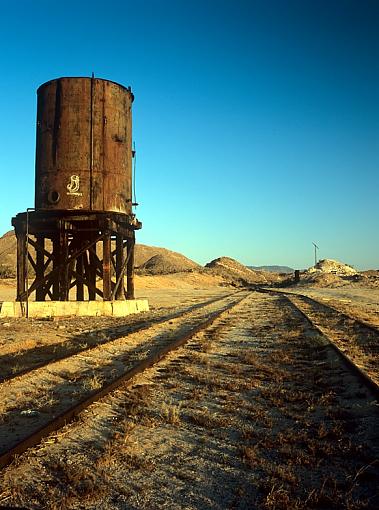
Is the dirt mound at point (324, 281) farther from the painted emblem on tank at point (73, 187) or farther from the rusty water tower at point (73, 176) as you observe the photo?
the painted emblem on tank at point (73, 187)

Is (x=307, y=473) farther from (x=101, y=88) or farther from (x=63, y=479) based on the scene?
(x=101, y=88)

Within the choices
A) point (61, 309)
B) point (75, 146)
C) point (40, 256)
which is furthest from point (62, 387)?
point (40, 256)

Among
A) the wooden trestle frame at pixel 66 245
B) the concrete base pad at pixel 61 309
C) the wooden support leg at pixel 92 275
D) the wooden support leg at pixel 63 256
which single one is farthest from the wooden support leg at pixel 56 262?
the concrete base pad at pixel 61 309

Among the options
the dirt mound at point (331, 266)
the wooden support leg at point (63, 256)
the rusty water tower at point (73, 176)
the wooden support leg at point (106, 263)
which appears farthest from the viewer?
the dirt mound at point (331, 266)

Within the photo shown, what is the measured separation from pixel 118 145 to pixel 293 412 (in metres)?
14.7

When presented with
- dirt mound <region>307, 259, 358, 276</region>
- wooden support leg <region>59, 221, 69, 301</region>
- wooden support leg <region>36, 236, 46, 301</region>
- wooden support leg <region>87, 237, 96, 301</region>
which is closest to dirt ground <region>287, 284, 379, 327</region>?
wooden support leg <region>87, 237, 96, 301</region>

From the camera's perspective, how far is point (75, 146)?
57.0 feet

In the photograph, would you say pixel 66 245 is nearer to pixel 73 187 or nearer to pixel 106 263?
pixel 106 263

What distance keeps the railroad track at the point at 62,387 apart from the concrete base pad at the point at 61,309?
6259 mm

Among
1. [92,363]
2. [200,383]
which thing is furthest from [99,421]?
[92,363]

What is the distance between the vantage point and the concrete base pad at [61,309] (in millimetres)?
16766

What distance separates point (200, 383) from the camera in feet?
22.4

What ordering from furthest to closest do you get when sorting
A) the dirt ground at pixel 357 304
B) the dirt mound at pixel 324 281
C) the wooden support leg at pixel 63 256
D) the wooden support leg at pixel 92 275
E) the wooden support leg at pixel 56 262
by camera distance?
1. the dirt mound at pixel 324 281
2. the wooden support leg at pixel 92 275
3. the dirt ground at pixel 357 304
4. the wooden support leg at pixel 56 262
5. the wooden support leg at pixel 63 256

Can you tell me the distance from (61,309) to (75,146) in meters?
5.88
